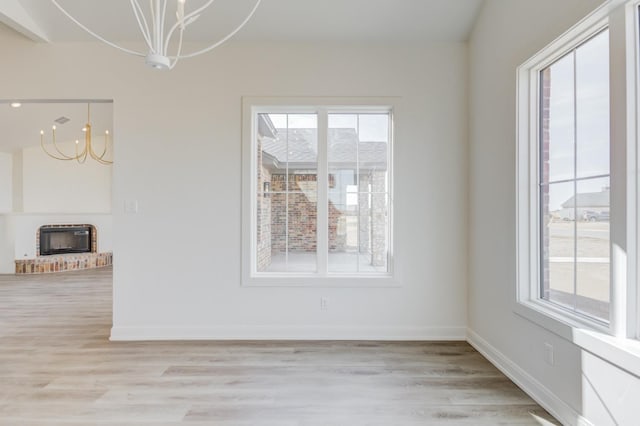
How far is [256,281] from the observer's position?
3352 mm

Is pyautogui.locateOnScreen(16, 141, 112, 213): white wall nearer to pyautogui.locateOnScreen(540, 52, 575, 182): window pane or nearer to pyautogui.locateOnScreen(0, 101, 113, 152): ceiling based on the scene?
pyautogui.locateOnScreen(0, 101, 113, 152): ceiling

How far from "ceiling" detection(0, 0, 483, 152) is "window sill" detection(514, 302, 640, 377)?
2.46 meters

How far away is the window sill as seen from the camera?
62.7 inches

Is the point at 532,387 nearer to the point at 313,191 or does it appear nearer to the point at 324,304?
the point at 324,304

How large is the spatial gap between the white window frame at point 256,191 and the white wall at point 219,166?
0.25 ft

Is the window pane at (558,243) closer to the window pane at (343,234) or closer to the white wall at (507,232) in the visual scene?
the white wall at (507,232)

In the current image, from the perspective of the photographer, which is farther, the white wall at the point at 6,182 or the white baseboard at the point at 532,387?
the white wall at the point at 6,182

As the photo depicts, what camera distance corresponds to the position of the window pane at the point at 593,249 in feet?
6.15

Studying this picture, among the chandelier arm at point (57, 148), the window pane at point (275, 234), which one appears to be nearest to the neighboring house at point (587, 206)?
the window pane at point (275, 234)

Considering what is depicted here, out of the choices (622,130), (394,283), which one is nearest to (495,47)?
(622,130)

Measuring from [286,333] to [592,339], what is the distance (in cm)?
232

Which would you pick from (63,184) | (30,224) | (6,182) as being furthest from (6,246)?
(63,184)

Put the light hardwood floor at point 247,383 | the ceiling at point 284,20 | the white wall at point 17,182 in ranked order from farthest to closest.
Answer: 1. the white wall at point 17,182
2. the ceiling at point 284,20
3. the light hardwood floor at point 247,383

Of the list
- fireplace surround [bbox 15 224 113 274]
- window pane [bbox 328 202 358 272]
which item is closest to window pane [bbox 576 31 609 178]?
window pane [bbox 328 202 358 272]
